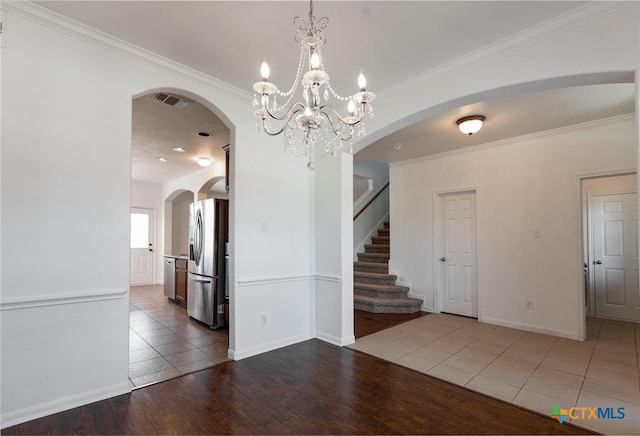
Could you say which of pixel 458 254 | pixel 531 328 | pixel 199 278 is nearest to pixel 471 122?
pixel 458 254

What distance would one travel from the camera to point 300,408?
7.47 feet

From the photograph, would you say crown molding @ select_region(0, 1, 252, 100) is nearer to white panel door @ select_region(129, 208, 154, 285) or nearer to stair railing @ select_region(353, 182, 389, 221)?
stair railing @ select_region(353, 182, 389, 221)

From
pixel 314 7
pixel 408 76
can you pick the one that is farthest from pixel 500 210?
pixel 314 7

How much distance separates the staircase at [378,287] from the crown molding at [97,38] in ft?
13.1

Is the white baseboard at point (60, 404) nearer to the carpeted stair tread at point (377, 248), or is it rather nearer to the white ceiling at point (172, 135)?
the white ceiling at point (172, 135)

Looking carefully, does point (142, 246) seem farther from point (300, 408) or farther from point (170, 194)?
point (300, 408)

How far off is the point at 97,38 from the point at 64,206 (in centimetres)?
135

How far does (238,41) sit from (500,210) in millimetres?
4175

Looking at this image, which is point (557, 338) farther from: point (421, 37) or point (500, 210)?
point (421, 37)

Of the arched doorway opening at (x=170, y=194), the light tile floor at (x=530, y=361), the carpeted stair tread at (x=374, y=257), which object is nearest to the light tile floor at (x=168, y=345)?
the arched doorway opening at (x=170, y=194)

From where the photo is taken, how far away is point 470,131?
372 centimetres

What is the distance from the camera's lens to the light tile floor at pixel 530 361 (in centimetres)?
240

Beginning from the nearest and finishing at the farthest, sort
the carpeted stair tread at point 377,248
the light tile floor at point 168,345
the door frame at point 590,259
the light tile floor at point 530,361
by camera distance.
→ 1. the light tile floor at point 530,361
2. the light tile floor at point 168,345
3. the door frame at point 590,259
4. the carpeted stair tread at point 377,248

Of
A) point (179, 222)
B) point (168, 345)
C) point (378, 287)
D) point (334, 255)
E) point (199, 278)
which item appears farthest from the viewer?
point (179, 222)
